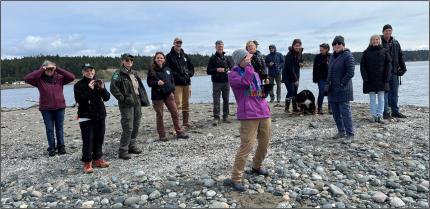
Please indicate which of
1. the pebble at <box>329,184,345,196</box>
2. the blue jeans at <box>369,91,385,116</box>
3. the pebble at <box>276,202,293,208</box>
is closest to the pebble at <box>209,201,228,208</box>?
the pebble at <box>276,202,293,208</box>

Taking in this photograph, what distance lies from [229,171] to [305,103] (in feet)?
17.0

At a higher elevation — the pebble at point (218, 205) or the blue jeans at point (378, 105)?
the blue jeans at point (378, 105)

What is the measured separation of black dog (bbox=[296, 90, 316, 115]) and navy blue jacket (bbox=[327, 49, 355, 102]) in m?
2.69

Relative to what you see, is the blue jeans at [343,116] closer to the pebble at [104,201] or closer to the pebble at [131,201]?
the pebble at [131,201]

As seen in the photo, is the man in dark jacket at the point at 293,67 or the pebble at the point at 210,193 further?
the man in dark jacket at the point at 293,67

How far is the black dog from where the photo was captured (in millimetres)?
11382

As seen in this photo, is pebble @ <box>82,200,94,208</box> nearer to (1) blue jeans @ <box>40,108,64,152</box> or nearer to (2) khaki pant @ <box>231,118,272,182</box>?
(2) khaki pant @ <box>231,118,272,182</box>

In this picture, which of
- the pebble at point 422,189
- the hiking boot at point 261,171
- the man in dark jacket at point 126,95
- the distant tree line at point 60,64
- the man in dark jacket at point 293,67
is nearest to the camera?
the pebble at point 422,189

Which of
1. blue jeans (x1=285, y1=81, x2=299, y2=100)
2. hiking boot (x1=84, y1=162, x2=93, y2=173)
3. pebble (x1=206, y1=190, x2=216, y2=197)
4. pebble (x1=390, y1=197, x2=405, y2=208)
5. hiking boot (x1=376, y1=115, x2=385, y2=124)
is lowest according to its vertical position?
pebble (x1=390, y1=197, x2=405, y2=208)

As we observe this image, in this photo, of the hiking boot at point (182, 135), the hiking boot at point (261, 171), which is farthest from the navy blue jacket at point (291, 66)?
the hiking boot at point (261, 171)

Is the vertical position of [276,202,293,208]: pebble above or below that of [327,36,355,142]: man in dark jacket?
below

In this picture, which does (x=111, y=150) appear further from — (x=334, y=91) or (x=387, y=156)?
(x=387, y=156)

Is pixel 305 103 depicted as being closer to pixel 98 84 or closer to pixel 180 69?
pixel 180 69

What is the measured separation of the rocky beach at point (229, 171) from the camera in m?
5.95
